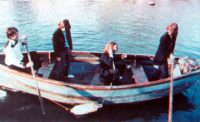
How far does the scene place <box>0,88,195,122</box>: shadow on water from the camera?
374 inches

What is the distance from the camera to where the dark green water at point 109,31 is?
9.81 m

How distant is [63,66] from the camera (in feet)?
32.6

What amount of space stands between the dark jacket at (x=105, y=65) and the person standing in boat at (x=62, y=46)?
57.6 inches

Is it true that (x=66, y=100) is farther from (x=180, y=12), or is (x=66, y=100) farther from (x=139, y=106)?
(x=180, y=12)

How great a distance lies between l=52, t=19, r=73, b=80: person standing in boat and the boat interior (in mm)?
221

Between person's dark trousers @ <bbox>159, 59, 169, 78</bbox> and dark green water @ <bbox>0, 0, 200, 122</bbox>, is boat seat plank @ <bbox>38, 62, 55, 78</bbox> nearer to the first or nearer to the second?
dark green water @ <bbox>0, 0, 200, 122</bbox>

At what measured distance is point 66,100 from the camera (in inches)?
387

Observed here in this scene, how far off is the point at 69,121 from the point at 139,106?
275 cm

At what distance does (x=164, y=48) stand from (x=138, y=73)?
1521 mm

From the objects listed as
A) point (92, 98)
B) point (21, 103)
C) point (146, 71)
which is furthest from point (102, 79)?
point (21, 103)

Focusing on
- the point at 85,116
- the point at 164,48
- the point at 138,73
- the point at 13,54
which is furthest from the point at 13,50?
the point at 164,48

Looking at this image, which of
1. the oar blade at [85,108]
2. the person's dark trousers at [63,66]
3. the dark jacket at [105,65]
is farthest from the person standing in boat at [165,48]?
the person's dark trousers at [63,66]

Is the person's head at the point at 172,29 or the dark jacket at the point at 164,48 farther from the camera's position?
the dark jacket at the point at 164,48

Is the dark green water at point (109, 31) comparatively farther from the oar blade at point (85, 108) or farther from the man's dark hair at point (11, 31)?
the man's dark hair at point (11, 31)
